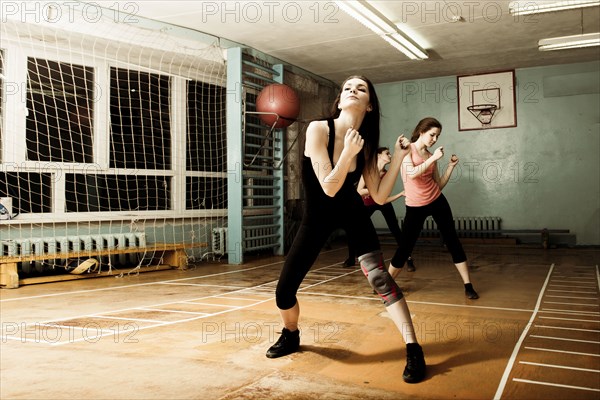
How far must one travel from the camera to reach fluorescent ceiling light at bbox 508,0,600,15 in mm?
5387

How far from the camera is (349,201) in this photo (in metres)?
2.30

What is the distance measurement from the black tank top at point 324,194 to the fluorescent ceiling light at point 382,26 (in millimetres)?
3608

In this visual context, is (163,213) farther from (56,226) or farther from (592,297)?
(592,297)

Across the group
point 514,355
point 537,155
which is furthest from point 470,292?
point 537,155

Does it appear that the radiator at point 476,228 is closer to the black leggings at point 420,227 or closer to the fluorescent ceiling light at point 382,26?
the fluorescent ceiling light at point 382,26

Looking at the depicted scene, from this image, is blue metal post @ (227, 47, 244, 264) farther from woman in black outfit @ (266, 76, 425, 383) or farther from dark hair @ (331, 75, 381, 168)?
dark hair @ (331, 75, 381, 168)

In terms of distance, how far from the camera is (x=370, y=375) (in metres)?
2.21

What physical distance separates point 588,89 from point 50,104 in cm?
890

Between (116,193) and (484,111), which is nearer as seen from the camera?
(116,193)

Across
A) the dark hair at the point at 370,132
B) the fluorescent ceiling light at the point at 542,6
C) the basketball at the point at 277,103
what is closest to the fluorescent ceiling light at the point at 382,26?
the basketball at the point at 277,103

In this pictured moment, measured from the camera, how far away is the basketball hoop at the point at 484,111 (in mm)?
9289

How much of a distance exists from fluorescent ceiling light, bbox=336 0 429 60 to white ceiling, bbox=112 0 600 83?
13 cm

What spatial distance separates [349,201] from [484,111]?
26.4 feet

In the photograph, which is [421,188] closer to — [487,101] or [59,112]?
[59,112]
